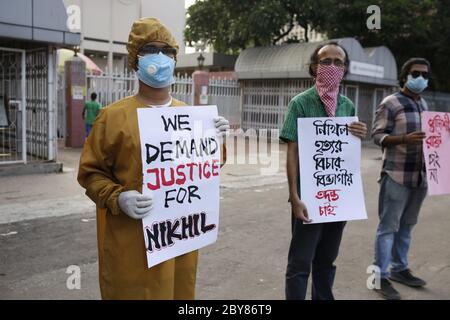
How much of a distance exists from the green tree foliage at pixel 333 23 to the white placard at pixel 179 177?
1796cm

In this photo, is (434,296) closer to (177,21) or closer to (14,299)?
(14,299)

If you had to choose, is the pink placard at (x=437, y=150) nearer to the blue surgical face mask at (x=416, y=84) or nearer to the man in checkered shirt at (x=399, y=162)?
the man in checkered shirt at (x=399, y=162)

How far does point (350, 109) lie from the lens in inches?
127

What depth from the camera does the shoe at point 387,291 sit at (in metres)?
3.81

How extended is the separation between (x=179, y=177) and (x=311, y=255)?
1.10 meters

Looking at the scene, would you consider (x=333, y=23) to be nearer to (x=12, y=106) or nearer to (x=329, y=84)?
(x=12, y=106)

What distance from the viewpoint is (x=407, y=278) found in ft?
13.7

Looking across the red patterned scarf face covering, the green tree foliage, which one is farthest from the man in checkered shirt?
the green tree foliage

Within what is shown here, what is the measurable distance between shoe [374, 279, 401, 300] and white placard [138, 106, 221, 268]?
1.95 meters

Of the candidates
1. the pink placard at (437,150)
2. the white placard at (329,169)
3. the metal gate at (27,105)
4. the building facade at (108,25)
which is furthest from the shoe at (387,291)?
the building facade at (108,25)

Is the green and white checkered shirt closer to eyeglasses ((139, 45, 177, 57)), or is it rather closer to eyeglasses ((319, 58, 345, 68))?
eyeglasses ((319, 58, 345, 68))

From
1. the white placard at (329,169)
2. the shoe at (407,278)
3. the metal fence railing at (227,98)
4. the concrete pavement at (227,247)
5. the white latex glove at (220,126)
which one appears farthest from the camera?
the metal fence railing at (227,98)

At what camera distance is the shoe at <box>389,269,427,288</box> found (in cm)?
411

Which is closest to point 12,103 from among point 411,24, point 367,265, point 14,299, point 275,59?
point 14,299
